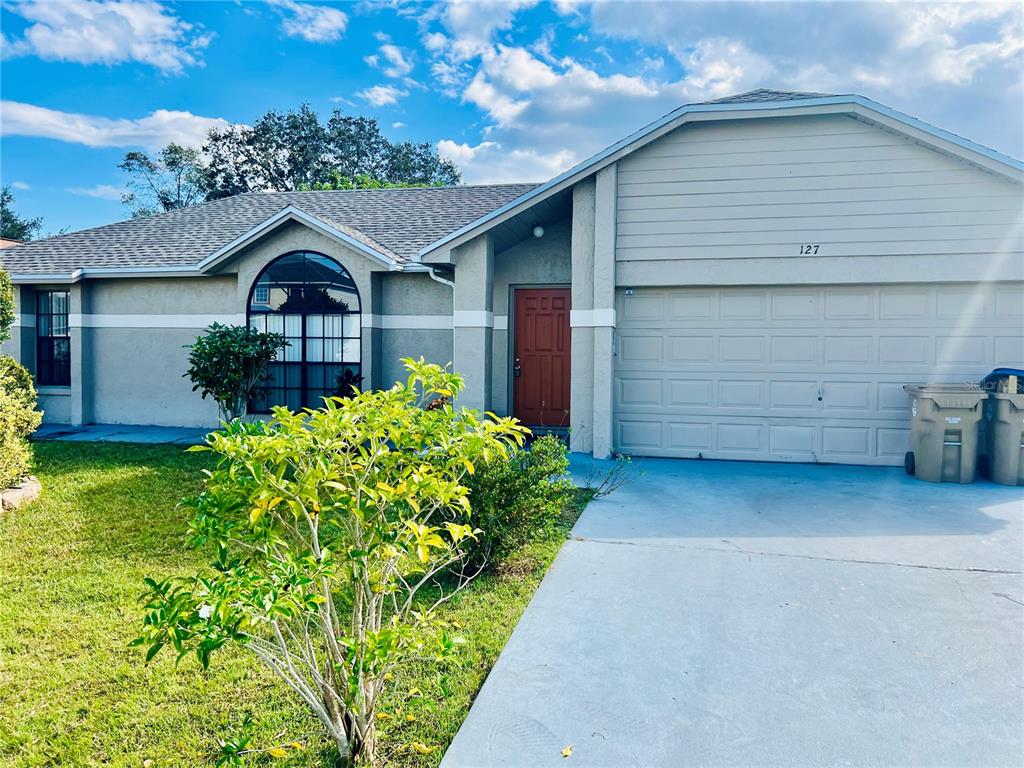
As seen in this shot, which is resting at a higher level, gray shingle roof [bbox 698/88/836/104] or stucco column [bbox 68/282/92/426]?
gray shingle roof [bbox 698/88/836/104]

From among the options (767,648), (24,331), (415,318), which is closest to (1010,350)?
(767,648)

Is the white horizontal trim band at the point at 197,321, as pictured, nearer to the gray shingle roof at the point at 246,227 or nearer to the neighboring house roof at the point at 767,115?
the gray shingle roof at the point at 246,227

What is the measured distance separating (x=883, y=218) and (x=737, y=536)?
5400 millimetres

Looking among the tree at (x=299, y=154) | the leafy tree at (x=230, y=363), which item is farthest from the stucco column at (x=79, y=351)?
the tree at (x=299, y=154)

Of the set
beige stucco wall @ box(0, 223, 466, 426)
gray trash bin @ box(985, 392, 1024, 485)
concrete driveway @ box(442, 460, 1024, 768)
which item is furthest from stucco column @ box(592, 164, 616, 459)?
gray trash bin @ box(985, 392, 1024, 485)

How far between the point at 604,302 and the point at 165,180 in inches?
1642

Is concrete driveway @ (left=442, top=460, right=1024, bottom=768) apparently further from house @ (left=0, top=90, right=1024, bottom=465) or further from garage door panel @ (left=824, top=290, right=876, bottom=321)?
garage door panel @ (left=824, top=290, right=876, bottom=321)

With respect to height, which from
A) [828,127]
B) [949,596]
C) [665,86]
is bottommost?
[949,596]

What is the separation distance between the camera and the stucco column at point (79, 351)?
12359 millimetres

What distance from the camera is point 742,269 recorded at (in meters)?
8.86

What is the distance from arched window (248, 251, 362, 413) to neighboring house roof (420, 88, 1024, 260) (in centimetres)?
269

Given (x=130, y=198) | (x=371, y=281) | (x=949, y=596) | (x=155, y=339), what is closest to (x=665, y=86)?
(x=371, y=281)

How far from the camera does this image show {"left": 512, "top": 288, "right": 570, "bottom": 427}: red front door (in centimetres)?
1079

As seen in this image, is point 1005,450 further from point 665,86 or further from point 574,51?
point 574,51
